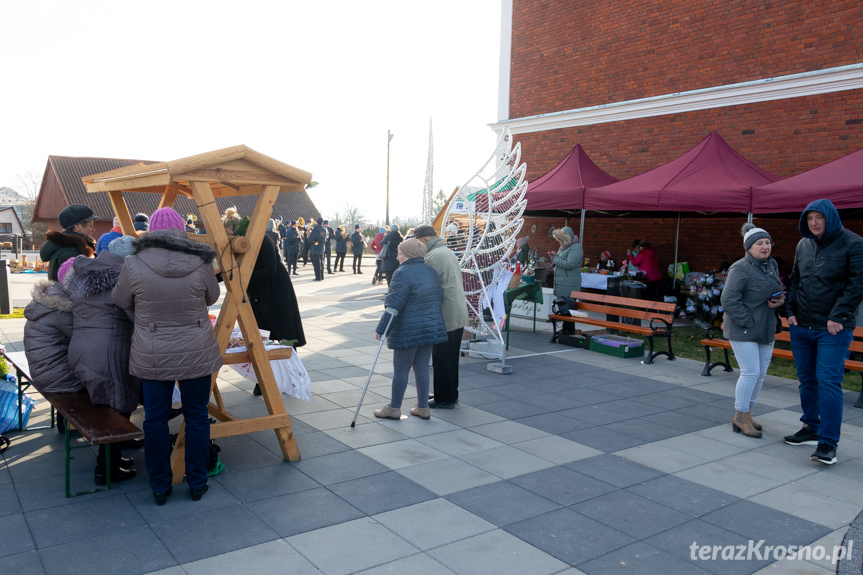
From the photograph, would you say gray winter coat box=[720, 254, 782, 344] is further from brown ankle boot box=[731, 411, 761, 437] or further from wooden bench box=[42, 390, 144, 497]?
wooden bench box=[42, 390, 144, 497]

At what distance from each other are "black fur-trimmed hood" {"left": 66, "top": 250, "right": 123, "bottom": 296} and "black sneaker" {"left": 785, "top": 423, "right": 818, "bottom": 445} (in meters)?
5.44

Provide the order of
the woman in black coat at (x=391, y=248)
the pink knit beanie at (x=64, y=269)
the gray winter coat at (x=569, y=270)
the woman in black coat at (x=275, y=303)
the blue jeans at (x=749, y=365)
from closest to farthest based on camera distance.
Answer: the pink knit beanie at (x=64, y=269), the blue jeans at (x=749, y=365), the woman in black coat at (x=275, y=303), the gray winter coat at (x=569, y=270), the woman in black coat at (x=391, y=248)

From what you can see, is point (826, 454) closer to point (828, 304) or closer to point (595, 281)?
point (828, 304)

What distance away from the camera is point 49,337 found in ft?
14.2

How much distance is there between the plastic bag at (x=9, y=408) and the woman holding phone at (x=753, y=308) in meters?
5.80

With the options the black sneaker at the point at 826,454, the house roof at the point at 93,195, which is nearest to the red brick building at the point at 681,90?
the black sneaker at the point at 826,454

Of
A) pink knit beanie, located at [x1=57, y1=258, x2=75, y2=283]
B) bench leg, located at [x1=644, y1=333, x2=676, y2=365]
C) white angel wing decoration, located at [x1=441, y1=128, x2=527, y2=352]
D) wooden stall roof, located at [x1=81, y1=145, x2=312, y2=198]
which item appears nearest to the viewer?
wooden stall roof, located at [x1=81, y1=145, x2=312, y2=198]

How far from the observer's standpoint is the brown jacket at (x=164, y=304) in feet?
12.4

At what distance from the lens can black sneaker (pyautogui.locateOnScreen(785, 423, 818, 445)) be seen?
5.37 meters

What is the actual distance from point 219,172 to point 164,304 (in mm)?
1098

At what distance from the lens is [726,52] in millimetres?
12500

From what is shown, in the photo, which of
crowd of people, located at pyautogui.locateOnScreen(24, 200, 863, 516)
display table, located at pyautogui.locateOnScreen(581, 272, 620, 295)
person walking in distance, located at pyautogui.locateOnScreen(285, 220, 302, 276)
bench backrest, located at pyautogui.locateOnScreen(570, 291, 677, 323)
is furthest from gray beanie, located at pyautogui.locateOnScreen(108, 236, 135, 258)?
person walking in distance, located at pyautogui.locateOnScreen(285, 220, 302, 276)

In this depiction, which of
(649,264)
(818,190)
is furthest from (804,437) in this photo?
(649,264)

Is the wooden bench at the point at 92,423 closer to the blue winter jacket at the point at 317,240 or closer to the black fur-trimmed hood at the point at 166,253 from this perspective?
the black fur-trimmed hood at the point at 166,253
